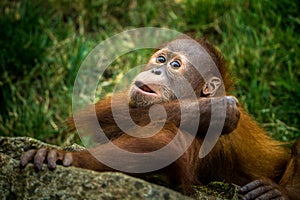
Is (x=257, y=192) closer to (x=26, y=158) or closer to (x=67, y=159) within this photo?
(x=67, y=159)

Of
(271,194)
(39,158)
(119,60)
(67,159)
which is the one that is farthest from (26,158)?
(119,60)

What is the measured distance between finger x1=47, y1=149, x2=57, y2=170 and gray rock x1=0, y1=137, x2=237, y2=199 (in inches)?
0.9

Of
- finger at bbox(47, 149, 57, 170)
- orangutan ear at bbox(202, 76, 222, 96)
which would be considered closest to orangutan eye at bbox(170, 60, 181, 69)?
orangutan ear at bbox(202, 76, 222, 96)

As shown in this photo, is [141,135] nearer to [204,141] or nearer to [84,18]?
[204,141]

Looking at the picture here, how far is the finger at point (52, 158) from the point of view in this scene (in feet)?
9.30

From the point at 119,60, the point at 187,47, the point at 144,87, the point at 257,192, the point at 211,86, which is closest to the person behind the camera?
the point at 257,192

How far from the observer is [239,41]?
5.62 metres

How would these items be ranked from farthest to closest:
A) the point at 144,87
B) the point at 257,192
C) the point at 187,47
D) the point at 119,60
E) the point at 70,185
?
1. the point at 119,60
2. the point at 187,47
3. the point at 144,87
4. the point at 257,192
5. the point at 70,185

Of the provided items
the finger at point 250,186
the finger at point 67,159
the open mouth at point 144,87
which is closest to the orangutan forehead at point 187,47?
the open mouth at point 144,87

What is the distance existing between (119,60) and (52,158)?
3045mm

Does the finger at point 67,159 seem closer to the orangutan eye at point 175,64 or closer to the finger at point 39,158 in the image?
the finger at point 39,158

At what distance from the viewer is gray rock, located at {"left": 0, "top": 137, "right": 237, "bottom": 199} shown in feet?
8.83

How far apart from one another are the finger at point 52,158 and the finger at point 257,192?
3.27ft

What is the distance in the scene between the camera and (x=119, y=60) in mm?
5859
